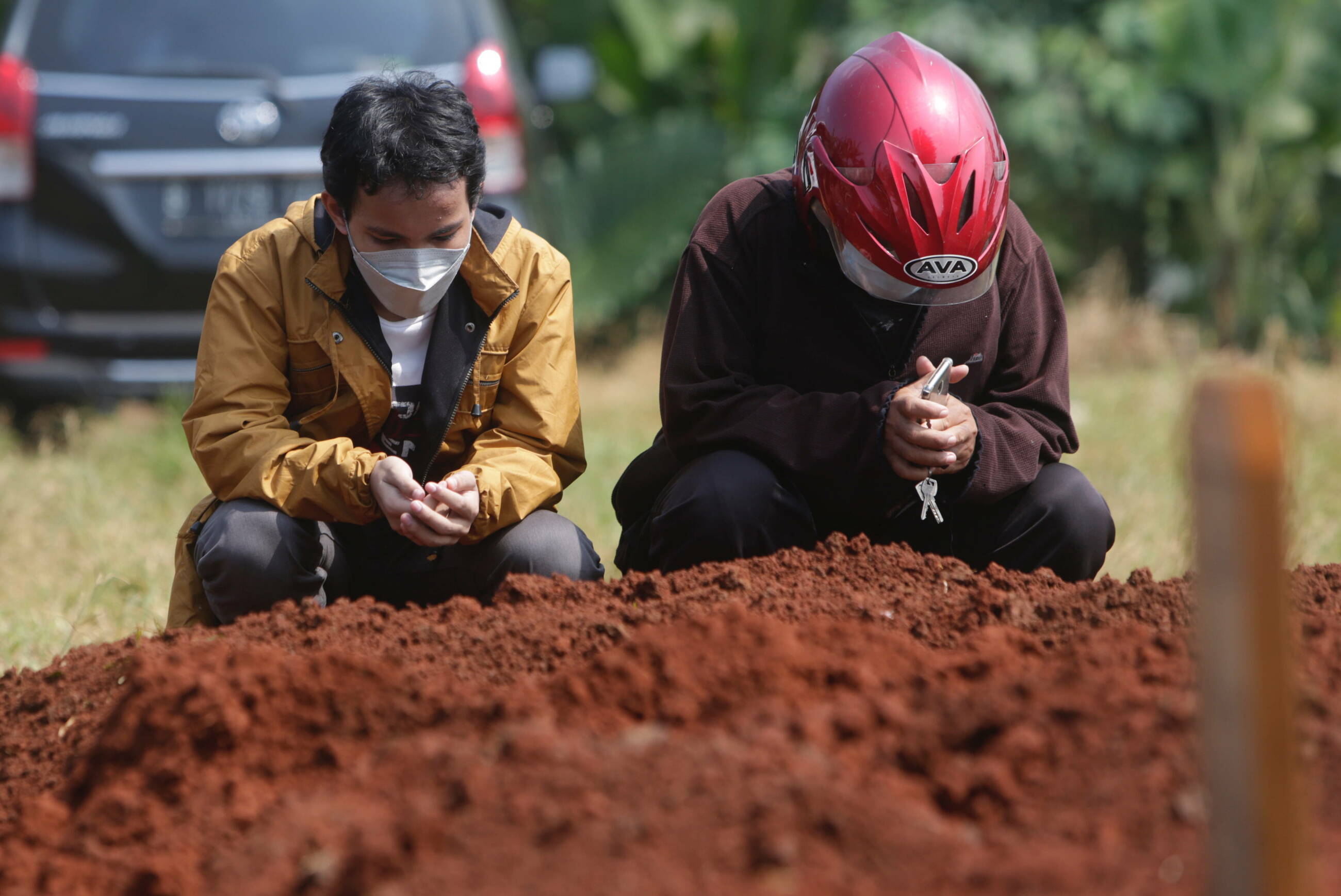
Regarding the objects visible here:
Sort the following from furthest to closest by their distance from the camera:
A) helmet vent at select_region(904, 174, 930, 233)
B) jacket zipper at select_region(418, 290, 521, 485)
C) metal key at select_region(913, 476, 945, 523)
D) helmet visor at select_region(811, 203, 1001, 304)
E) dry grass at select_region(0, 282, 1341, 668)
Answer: dry grass at select_region(0, 282, 1341, 668), jacket zipper at select_region(418, 290, 521, 485), metal key at select_region(913, 476, 945, 523), helmet visor at select_region(811, 203, 1001, 304), helmet vent at select_region(904, 174, 930, 233)

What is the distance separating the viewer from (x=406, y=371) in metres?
3.12

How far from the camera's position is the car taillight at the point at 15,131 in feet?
18.3

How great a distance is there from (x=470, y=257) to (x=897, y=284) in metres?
0.93

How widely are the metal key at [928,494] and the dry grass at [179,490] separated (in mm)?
534

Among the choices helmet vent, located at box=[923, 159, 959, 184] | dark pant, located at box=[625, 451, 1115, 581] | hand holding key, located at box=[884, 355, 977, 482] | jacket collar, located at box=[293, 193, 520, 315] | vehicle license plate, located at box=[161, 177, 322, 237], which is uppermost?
helmet vent, located at box=[923, 159, 959, 184]

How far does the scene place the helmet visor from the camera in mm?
2881

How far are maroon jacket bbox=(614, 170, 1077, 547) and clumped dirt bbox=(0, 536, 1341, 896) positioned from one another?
1.45 feet

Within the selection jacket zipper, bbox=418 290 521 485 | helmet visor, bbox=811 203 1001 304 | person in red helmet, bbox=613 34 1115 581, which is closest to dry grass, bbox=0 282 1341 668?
person in red helmet, bbox=613 34 1115 581

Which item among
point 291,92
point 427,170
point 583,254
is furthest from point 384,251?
point 583,254

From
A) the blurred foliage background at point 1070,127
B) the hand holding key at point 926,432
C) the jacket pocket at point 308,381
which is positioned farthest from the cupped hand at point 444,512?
the blurred foliage background at point 1070,127

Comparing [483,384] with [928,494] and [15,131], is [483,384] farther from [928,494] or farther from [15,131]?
[15,131]

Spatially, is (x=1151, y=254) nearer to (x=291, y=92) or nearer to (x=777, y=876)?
(x=291, y=92)

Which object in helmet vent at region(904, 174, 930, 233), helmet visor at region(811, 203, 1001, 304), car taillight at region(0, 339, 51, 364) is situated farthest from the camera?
car taillight at region(0, 339, 51, 364)

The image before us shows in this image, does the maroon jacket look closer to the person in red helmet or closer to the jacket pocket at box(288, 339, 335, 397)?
the person in red helmet
